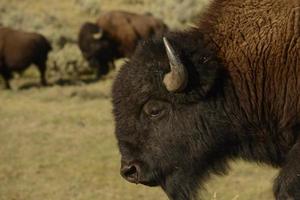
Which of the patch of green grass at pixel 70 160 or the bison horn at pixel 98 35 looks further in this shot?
the bison horn at pixel 98 35

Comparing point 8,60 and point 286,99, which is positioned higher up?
point 286,99

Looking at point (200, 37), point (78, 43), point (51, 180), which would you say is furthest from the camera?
point (78, 43)

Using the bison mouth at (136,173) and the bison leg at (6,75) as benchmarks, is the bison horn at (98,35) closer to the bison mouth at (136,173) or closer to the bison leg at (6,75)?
the bison leg at (6,75)

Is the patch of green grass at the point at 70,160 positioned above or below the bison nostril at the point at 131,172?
below

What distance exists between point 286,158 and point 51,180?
5226 millimetres

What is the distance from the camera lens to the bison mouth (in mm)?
5094

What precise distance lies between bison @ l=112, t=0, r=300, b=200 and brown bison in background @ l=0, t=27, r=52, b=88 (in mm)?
14367

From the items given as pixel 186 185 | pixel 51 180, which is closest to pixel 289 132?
pixel 186 185

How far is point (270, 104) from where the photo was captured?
494 centimetres

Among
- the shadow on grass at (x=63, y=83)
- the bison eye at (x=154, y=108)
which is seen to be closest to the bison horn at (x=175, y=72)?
the bison eye at (x=154, y=108)

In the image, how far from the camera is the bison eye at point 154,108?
16.7ft

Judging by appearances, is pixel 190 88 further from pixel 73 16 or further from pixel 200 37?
pixel 73 16

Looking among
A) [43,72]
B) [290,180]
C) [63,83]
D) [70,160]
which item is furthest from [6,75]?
[290,180]

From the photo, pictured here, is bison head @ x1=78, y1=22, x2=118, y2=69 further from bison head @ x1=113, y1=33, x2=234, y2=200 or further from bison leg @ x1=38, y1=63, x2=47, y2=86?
bison head @ x1=113, y1=33, x2=234, y2=200
